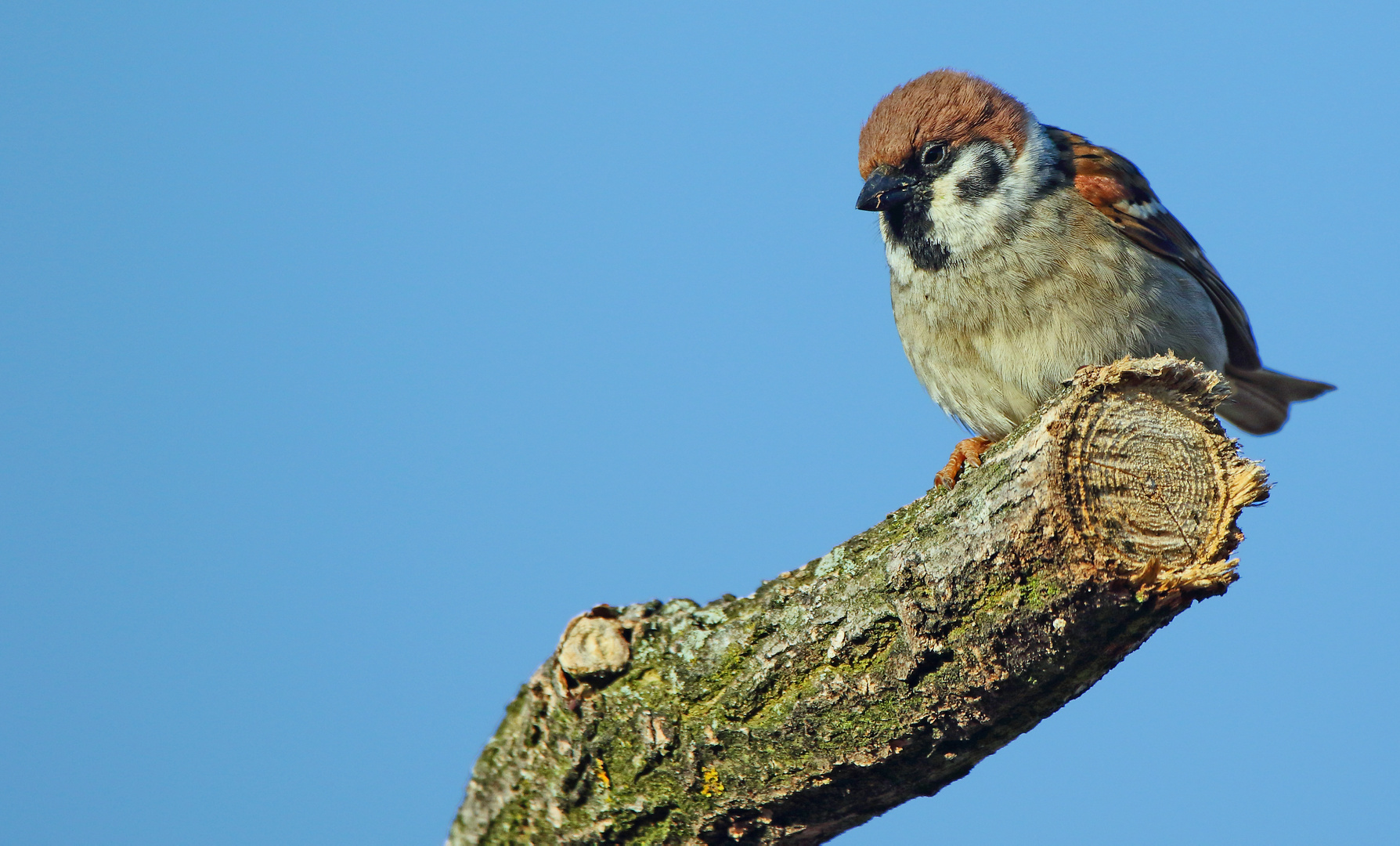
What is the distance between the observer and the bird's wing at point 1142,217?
462 centimetres

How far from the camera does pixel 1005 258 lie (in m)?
4.41

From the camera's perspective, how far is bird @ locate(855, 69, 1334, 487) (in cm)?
430

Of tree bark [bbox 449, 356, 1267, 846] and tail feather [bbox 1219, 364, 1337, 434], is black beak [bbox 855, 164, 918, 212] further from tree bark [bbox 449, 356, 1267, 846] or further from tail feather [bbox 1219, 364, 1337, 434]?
tail feather [bbox 1219, 364, 1337, 434]

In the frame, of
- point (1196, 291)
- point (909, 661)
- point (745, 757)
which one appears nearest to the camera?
point (909, 661)

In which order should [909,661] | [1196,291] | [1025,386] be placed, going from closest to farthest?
[909,661] < [1025,386] < [1196,291]

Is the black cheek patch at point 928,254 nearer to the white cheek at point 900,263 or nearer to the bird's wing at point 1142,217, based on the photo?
the white cheek at point 900,263

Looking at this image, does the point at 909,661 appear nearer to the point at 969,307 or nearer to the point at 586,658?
the point at 586,658

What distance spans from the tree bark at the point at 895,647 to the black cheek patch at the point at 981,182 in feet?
5.87

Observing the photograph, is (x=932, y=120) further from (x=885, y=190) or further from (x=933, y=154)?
(x=885, y=190)

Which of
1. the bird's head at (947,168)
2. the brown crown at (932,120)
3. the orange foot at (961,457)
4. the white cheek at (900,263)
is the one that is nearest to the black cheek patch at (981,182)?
the bird's head at (947,168)

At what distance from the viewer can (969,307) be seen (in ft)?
14.7

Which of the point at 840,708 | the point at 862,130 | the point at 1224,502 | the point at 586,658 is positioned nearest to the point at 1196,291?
the point at 862,130

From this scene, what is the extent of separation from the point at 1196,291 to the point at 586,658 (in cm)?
316

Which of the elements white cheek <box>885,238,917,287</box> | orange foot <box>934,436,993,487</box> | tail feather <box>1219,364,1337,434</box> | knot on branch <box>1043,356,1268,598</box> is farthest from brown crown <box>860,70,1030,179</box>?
knot on branch <box>1043,356,1268,598</box>
